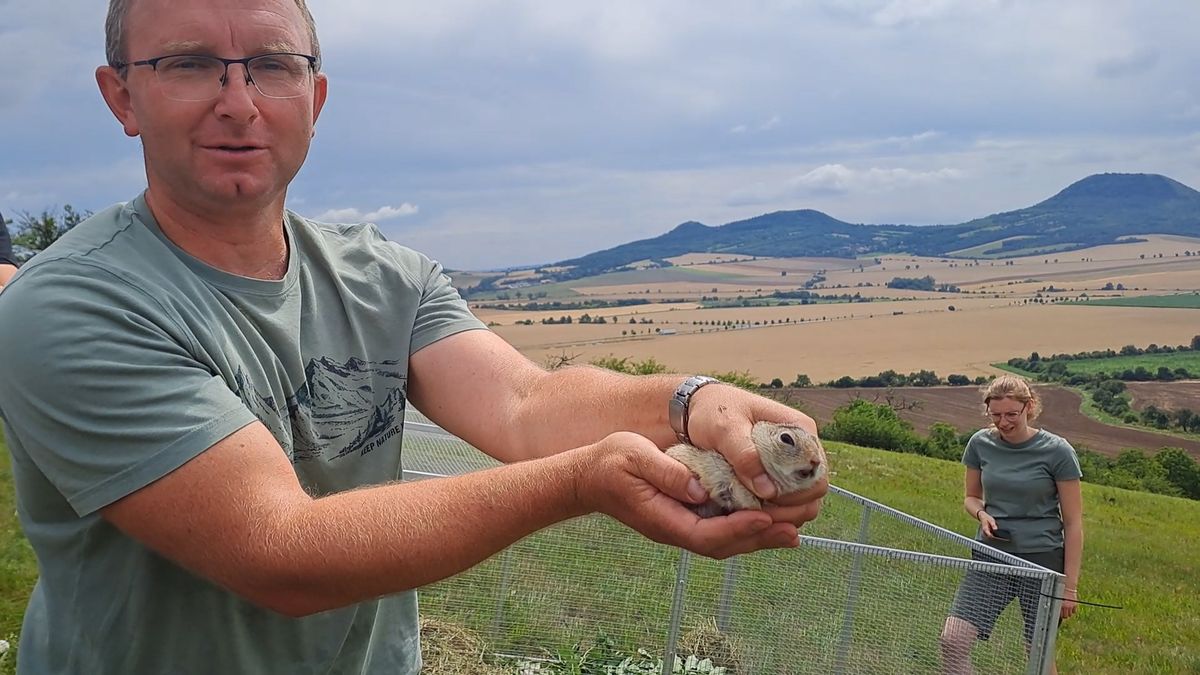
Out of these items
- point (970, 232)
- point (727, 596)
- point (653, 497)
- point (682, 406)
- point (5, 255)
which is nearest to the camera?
point (653, 497)

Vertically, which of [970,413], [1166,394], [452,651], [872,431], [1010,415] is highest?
[1010,415]

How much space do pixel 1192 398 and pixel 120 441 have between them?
45.7m

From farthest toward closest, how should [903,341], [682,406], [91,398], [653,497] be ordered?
1. [903,341]
2. [682,406]
3. [653,497]
4. [91,398]

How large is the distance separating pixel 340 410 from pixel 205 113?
2.58 ft

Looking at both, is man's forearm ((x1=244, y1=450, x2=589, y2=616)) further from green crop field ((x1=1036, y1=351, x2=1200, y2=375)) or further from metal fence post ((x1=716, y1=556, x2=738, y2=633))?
green crop field ((x1=1036, y1=351, x2=1200, y2=375))

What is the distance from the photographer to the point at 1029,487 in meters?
7.04

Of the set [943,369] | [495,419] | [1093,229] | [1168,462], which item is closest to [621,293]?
[943,369]

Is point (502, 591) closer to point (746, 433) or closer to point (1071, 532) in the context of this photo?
point (1071, 532)

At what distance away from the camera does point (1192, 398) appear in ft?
128

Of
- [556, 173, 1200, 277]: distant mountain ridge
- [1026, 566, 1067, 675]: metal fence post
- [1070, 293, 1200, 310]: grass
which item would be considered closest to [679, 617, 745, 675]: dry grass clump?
[1026, 566, 1067, 675]: metal fence post

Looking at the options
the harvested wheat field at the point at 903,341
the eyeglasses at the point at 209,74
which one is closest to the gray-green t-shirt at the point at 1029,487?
the eyeglasses at the point at 209,74

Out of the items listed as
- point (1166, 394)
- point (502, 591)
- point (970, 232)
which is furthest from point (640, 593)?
point (970, 232)

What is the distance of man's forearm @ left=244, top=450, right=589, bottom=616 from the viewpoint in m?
1.70

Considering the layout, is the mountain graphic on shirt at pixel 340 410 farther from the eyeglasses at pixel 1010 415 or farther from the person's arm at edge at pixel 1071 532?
the person's arm at edge at pixel 1071 532
